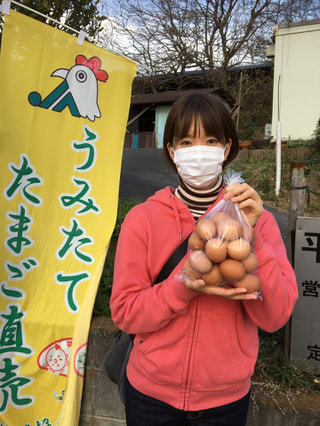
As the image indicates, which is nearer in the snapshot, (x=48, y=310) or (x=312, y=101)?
(x=48, y=310)

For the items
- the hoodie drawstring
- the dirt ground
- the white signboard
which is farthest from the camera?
the dirt ground

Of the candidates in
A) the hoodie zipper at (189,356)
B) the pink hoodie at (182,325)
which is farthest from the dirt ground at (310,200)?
the hoodie zipper at (189,356)

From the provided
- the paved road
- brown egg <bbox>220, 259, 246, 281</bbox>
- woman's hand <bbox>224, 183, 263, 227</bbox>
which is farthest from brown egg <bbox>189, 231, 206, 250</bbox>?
the paved road

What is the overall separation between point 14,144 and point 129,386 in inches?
79.8

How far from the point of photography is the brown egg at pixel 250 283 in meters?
1.11

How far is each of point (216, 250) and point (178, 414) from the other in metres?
0.81

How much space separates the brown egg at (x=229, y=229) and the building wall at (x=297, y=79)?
1218cm

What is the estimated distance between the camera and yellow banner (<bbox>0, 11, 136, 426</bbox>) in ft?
8.43

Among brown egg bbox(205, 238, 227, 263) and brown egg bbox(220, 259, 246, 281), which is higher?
brown egg bbox(205, 238, 227, 263)

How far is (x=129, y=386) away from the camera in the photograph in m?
1.52

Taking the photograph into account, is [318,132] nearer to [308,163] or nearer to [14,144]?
[308,163]

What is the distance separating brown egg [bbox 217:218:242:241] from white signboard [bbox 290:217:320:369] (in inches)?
57.9

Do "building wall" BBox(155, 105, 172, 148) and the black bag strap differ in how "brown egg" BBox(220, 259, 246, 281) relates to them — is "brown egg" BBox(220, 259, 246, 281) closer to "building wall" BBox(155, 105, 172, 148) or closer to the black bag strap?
the black bag strap

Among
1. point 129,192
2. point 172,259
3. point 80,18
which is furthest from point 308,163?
point 172,259
